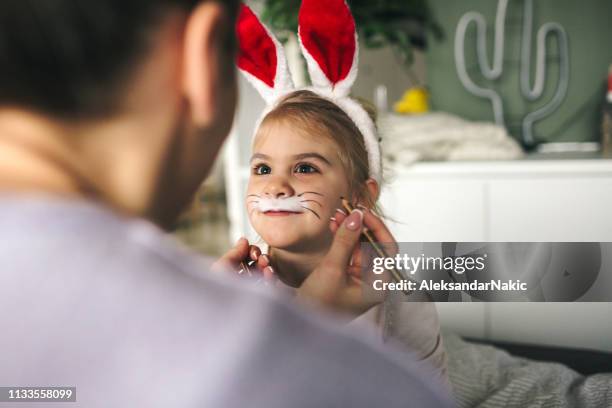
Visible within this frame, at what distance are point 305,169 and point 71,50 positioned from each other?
358 millimetres

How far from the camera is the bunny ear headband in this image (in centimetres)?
57

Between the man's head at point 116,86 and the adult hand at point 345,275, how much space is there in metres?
0.25

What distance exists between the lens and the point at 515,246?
621mm

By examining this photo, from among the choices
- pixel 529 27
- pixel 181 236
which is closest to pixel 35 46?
pixel 529 27

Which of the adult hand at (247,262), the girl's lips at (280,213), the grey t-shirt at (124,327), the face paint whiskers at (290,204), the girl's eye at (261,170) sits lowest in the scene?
the grey t-shirt at (124,327)

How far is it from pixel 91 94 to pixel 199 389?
0.13 metres

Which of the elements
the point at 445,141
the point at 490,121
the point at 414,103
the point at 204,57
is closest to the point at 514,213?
the point at 445,141

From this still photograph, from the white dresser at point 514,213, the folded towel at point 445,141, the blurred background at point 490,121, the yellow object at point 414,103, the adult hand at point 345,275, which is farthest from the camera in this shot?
the yellow object at point 414,103

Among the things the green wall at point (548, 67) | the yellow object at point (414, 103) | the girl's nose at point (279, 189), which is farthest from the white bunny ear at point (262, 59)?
the green wall at point (548, 67)

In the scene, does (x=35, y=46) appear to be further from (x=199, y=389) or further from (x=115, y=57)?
(x=199, y=389)

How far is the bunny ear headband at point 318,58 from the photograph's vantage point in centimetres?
57

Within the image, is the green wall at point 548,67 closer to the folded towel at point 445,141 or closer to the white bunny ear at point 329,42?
the folded towel at point 445,141

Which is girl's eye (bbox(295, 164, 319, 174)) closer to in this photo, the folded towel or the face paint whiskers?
the face paint whiskers

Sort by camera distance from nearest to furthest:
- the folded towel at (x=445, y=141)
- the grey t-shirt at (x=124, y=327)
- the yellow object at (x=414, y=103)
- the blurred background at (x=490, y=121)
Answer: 1. the grey t-shirt at (x=124, y=327)
2. the blurred background at (x=490, y=121)
3. the folded towel at (x=445, y=141)
4. the yellow object at (x=414, y=103)
